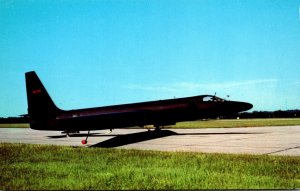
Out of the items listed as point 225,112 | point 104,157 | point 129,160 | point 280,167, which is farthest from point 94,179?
point 225,112

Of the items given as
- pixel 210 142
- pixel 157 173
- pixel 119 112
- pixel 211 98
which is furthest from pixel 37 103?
pixel 157 173

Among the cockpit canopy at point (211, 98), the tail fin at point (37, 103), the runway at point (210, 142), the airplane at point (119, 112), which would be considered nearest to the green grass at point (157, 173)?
the runway at point (210, 142)

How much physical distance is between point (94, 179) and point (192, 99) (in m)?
14.1

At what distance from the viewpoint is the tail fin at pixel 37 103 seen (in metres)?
18.2

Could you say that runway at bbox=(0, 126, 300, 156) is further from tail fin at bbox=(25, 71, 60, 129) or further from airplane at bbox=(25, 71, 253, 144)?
tail fin at bbox=(25, 71, 60, 129)

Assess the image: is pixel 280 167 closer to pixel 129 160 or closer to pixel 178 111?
pixel 129 160

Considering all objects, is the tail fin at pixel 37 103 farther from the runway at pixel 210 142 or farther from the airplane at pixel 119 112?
the runway at pixel 210 142

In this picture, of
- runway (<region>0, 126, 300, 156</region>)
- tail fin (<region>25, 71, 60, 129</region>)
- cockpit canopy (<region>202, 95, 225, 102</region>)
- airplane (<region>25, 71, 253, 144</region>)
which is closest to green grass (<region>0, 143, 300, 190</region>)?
runway (<region>0, 126, 300, 156</region>)

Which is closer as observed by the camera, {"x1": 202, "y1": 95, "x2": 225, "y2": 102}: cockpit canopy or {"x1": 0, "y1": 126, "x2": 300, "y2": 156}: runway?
{"x1": 0, "y1": 126, "x2": 300, "y2": 156}: runway

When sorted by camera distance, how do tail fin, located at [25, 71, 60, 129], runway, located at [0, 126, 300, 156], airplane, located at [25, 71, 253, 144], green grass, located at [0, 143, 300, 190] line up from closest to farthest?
green grass, located at [0, 143, 300, 190]
runway, located at [0, 126, 300, 156]
airplane, located at [25, 71, 253, 144]
tail fin, located at [25, 71, 60, 129]

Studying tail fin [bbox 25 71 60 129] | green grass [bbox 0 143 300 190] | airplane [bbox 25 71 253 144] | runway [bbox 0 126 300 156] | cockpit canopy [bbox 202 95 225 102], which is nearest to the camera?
green grass [bbox 0 143 300 190]

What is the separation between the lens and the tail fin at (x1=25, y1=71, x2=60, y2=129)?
1819 centimetres

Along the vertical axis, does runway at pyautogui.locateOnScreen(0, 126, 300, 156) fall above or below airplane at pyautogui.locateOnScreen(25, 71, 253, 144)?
below

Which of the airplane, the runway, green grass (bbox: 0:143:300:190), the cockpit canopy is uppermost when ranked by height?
the cockpit canopy
